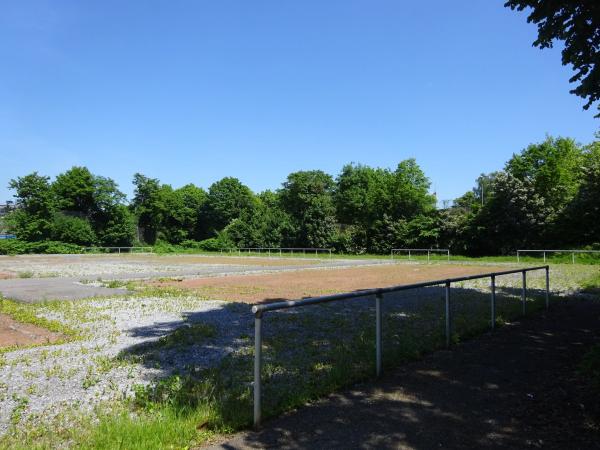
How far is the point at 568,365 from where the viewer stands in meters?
5.86

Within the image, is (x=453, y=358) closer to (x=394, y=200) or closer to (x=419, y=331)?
(x=419, y=331)

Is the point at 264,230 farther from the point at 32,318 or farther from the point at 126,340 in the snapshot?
the point at 126,340

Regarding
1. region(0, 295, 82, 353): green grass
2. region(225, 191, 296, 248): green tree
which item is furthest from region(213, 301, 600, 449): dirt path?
region(225, 191, 296, 248): green tree

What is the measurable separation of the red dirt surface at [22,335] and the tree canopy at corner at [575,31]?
9941mm

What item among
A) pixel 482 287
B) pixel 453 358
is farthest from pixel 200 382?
pixel 482 287

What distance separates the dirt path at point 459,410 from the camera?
11.9 ft

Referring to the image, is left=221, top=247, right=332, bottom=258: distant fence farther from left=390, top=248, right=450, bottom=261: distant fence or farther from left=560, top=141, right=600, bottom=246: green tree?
left=560, top=141, right=600, bottom=246: green tree

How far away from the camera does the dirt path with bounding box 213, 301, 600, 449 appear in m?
3.63

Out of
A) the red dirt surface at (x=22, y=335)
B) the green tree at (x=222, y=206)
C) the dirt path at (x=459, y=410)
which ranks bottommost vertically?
the red dirt surface at (x=22, y=335)

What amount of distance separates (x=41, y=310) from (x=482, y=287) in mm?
14177

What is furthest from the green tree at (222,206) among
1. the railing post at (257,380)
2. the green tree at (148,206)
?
the railing post at (257,380)

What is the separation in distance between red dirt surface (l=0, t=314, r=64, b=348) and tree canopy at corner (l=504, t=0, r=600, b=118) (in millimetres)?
9941

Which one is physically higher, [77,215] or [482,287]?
[77,215]

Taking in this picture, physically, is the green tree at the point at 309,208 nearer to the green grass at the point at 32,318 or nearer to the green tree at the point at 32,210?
the green tree at the point at 32,210
